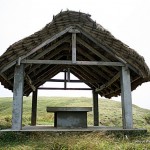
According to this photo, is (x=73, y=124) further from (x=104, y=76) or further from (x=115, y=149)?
(x=115, y=149)

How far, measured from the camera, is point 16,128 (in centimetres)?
840

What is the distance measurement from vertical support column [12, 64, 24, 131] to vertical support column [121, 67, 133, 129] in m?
3.68

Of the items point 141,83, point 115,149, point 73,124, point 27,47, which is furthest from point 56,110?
point 115,149

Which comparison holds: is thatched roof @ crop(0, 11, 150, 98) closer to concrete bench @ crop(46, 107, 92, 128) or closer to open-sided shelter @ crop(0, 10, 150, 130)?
open-sided shelter @ crop(0, 10, 150, 130)

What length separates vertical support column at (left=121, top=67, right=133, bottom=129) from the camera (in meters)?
8.94

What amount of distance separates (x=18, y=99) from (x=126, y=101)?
389cm

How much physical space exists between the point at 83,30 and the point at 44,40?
4.94 ft

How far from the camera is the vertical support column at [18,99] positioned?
27.7 feet

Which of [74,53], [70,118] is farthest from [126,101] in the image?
[70,118]

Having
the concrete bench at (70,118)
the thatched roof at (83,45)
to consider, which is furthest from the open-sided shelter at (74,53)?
the concrete bench at (70,118)

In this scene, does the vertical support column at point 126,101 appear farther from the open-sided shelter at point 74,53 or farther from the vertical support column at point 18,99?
the vertical support column at point 18,99

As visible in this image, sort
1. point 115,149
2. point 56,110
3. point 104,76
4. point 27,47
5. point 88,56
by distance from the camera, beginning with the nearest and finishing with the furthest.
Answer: point 115,149
point 27,47
point 56,110
point 88,56
point 104,76

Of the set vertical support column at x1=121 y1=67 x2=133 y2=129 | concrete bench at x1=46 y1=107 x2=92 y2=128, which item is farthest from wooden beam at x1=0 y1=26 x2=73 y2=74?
concrete bench at x1=46 y1=107 x2=92 y2=128

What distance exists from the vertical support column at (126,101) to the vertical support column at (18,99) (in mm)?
3681
